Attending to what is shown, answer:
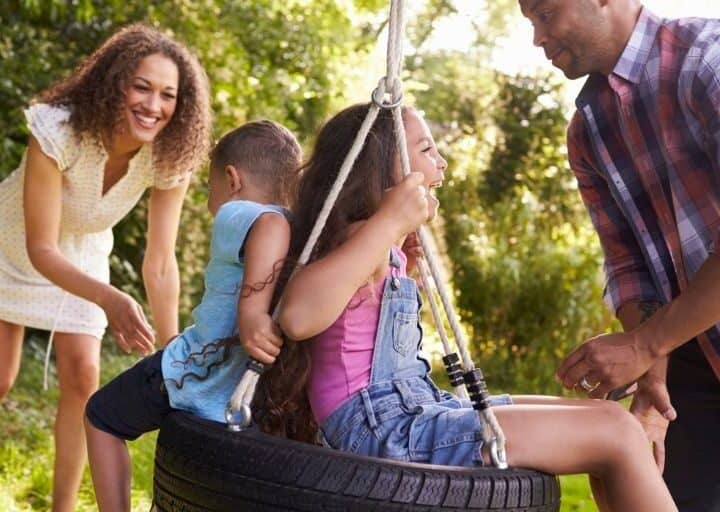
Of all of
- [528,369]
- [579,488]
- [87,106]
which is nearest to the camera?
[87,106]

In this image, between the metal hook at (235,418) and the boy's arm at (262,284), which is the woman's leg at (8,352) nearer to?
the boy's arm at (262,284)

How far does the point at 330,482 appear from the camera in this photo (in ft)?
6.12

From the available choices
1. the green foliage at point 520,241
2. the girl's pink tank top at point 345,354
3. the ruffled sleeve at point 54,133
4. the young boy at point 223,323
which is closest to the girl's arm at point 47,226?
the ruffled sleeve at point 54,133

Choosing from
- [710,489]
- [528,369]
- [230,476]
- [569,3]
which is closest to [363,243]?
[230,476]

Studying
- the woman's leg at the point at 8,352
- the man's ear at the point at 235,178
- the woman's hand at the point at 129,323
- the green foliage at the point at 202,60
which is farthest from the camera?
the green foliage at the point at 202,60

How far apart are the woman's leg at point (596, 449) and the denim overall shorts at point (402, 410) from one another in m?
0.08

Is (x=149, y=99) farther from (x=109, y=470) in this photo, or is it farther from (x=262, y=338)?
(x=262, y=338)

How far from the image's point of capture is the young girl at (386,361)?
6.53 ft

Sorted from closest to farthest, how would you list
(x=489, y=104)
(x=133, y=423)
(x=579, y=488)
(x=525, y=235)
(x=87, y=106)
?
1. (x=133, y=423)
2. (x=87, y=106)
3. (x=579, y=488)
4. (x=525, y=235)
5. (x=489, y=104)

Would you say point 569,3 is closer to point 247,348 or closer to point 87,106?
point 247,348

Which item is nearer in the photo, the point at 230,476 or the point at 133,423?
the point at 230,476

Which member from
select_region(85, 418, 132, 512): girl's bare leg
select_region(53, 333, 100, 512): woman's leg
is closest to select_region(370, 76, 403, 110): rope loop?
select_region(85, 418, 132, 512): girl's bare leg

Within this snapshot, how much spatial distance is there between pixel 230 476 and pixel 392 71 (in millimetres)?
809

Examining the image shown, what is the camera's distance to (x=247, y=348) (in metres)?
2.10
